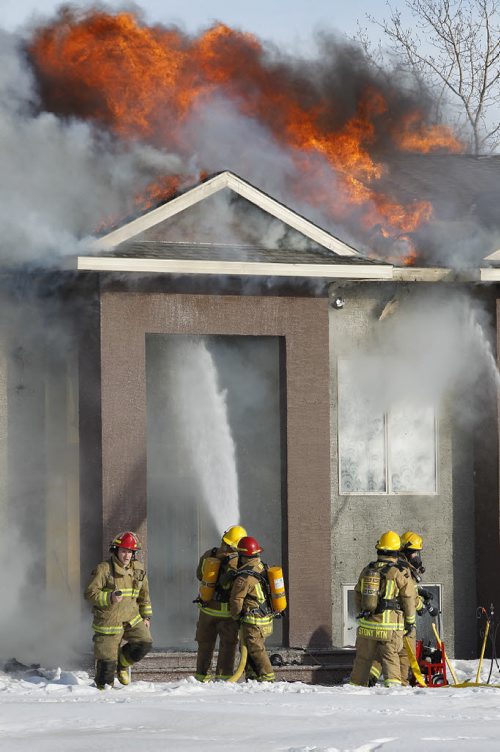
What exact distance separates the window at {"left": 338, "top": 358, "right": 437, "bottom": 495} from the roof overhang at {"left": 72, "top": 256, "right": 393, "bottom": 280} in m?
1.48

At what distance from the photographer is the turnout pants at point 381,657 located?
14398 mm

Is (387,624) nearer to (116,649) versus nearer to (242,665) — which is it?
(242,665)

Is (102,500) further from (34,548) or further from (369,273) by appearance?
(369,273)

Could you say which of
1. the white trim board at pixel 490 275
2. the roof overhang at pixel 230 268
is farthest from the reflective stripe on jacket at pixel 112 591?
the white trim board at pixel 490 275

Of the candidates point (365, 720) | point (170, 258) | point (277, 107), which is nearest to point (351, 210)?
point (277, 107)

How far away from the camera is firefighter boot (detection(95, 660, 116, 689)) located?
14070 millimetres

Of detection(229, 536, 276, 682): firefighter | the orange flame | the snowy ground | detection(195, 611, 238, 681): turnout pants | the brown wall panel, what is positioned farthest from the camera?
the orange flame

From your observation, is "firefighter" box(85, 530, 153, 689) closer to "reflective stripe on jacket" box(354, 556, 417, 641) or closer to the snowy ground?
the snowy ground

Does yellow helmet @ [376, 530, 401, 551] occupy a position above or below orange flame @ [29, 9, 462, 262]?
below

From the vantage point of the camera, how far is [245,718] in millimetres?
11125

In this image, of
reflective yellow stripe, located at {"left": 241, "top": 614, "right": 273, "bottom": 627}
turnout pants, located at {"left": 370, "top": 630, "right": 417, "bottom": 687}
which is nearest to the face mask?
turnout pants, located at {"left": 370, "top": 630, "right": 417, "bottom": 687}

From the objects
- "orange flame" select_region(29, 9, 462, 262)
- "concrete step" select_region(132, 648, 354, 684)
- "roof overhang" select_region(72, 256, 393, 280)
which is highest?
"orange flame" select_region(29, 9, 462, 262)

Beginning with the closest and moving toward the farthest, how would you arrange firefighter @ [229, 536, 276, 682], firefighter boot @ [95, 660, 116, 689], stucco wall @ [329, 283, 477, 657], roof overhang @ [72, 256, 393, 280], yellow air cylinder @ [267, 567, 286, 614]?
firefighter boot @ [95, 660, 116, 689] < firefighter @ [229, 536, 276, 682] < yellow air cylinder @ [267, 567, 286, 614] < roof overhang @ [72, 256, 393, 280] < stucco wall @ [329, 283, 477, 657]

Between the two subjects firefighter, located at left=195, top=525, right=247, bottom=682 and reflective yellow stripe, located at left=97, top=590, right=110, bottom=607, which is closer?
reflective yellow stripe, located at left=97, top=590, right=110, bottom=607
